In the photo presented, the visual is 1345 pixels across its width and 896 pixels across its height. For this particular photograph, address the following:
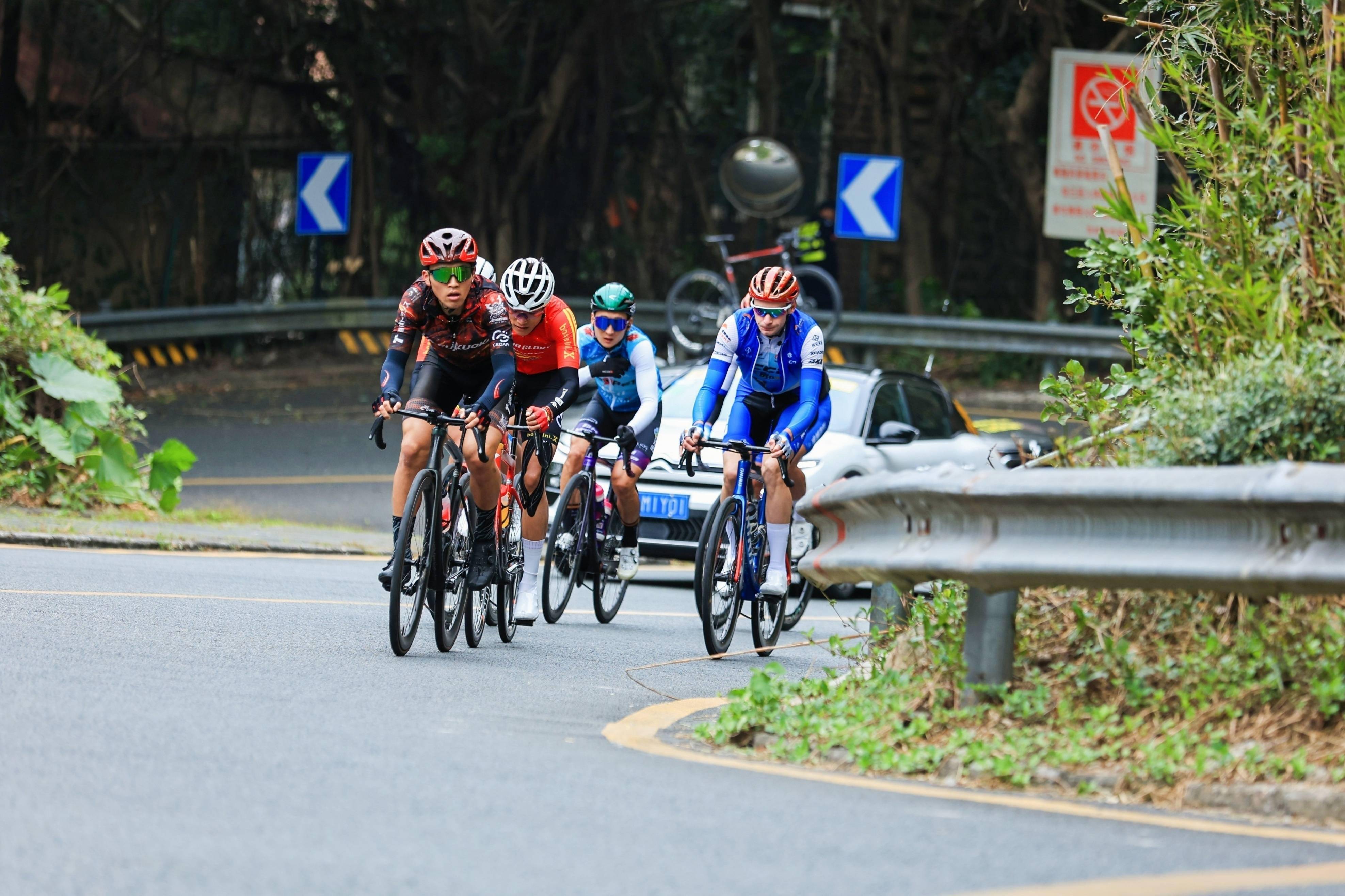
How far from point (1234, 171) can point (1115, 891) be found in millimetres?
3301

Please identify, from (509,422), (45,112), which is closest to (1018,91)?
(45,112)

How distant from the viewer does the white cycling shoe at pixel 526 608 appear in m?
10.3

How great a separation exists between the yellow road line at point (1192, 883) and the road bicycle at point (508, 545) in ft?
16.9

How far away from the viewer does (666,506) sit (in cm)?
1293

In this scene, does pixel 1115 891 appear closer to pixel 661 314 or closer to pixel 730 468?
pixel 730 468

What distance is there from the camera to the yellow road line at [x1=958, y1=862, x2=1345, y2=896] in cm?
467

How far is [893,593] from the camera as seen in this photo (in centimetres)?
824

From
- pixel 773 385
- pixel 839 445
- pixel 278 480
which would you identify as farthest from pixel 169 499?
pixel 773 385

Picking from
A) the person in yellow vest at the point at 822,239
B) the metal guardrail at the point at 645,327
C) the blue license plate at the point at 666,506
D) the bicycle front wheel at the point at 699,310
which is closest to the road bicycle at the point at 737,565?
the blue license plate at the point at 666,506

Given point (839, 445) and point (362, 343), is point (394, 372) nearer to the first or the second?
point (839, 445)

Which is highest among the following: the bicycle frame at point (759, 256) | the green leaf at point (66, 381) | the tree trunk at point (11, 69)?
the tree trunk at point (11, 69)

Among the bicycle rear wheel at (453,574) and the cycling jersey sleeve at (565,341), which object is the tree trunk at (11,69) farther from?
the bicycle rear wheel at (453,574)

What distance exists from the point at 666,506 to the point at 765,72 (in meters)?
14.5

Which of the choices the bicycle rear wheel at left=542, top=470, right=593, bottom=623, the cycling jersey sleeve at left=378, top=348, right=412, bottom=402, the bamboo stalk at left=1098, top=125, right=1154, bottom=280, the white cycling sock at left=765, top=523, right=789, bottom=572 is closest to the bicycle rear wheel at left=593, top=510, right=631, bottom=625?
the bicycle rear wheel at left=542, top=470, right=593, bottom=623
